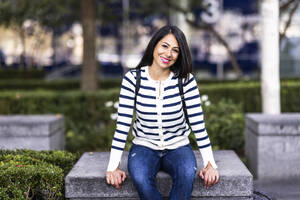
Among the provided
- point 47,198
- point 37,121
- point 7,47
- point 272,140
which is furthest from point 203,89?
point 7,47

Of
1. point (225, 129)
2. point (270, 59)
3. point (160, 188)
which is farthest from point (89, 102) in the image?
point (160, 188)

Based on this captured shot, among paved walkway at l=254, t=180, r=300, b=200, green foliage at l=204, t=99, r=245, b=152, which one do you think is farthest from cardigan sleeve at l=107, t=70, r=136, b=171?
green foliage at l=204, t=99, r=245, b=152

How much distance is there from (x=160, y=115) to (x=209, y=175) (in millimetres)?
580

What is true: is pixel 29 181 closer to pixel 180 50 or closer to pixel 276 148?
pixel 180 50

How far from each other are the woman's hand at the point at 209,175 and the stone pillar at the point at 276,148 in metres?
2.16

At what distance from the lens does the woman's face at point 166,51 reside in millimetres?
3346

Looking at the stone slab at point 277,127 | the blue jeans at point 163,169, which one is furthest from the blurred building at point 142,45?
the blue jeans at point 163,169

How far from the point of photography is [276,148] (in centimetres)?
532

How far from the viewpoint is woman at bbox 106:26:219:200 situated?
10.8ft

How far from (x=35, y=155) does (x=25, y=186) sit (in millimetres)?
624

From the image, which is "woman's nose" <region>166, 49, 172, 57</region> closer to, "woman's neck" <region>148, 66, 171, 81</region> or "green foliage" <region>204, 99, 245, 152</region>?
"woman's neck" <region>148, 66, 171, 81</region>

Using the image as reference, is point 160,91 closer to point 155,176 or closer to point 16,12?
point 155,176

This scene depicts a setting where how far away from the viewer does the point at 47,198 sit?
3.42m

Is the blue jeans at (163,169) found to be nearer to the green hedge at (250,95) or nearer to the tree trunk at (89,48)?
the green hedge at (250,95)
